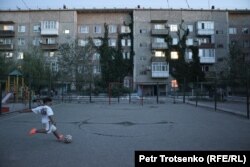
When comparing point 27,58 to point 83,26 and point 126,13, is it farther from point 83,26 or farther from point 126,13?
point 126,13

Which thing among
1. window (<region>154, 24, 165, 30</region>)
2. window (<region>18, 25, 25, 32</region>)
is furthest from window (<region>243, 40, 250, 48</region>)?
window (<region>18, 25, 25, 32</region>)

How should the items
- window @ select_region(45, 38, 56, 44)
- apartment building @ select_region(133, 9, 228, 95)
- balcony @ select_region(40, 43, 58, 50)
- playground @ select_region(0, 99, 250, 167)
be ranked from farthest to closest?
window @ select_region(45, 38, 56, 44) < balcony @ select_region(40, 43, 58, 50) < apartment building @ select_region(133, 9, 228, 95) < playground @ select_region(0, 99, 250, 167)

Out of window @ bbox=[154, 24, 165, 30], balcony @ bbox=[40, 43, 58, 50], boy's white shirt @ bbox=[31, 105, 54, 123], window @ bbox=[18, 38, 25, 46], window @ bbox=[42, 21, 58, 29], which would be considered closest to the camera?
boy's white shirt @ bbox=[31, 105, 54, 123]

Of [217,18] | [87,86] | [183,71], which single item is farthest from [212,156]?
[217,18]

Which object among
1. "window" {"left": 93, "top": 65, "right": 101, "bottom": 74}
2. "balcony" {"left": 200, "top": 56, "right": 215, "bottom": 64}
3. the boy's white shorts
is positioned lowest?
the boy's white shorts

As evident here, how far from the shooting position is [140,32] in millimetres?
60812

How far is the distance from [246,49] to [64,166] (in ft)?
209

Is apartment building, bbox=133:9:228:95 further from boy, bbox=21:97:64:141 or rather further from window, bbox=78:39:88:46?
boy, bbox=21:97:64:141

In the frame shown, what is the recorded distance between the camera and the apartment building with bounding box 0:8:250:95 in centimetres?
5984

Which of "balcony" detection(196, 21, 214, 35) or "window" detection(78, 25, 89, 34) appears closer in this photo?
"balcony" detection(196, 21, 214, 35)

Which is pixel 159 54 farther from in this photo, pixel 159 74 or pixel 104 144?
pixel 104 144

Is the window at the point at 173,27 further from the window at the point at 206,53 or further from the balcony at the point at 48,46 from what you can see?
the balcony at the point at 48,46

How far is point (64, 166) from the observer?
5.82 m

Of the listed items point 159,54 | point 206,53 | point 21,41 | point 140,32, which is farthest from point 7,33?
point 206,53
